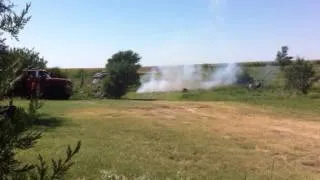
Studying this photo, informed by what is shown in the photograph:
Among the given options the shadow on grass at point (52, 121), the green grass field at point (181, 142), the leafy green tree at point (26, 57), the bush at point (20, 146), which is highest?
the leafy green tree at point (26, 57)

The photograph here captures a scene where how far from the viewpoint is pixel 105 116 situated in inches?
766

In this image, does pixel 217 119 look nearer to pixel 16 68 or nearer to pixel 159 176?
pixel 159 176

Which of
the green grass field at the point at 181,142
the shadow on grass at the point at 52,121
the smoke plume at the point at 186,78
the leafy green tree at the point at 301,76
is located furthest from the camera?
the smoke plume at the point at 186,78

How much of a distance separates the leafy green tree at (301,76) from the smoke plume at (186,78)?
9.43 metres

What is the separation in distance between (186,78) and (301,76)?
17.1 meters

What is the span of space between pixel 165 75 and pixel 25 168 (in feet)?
177

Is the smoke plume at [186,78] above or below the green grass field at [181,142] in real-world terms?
above

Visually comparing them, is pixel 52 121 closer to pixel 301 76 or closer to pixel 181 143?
pixel 181 143

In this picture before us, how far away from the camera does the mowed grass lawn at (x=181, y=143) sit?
10.9m

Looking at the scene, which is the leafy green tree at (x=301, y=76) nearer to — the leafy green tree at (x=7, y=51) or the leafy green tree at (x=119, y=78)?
the leafy green tree at (x=119, y=78)

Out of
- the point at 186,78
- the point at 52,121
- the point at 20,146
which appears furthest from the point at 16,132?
the point at 186,78

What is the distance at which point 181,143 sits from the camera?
1402 centimetres

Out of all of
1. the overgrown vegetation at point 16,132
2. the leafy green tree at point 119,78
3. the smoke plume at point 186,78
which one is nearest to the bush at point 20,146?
the overgrown vegetation at point 16,132

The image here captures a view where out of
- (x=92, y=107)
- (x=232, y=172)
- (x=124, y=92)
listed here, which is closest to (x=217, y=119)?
(x=92, y=107)
